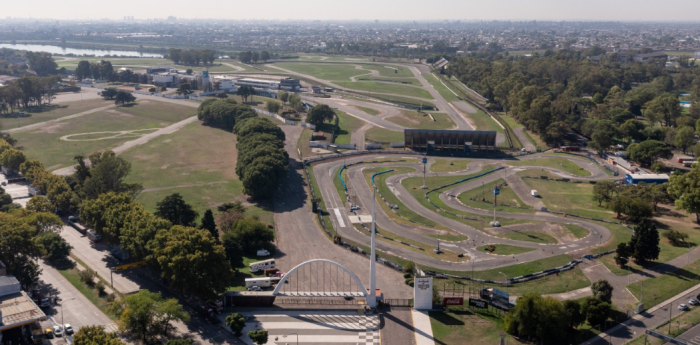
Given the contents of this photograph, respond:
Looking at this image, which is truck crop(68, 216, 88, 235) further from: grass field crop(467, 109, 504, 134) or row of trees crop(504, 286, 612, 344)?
grass field crop(467, 109, 504, 134)

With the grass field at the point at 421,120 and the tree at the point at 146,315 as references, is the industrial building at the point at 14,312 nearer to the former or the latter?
the tree at the point at 146,315

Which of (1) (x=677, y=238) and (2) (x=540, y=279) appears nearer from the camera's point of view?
(2) (x=540, y=279)

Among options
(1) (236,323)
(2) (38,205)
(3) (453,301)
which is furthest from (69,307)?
(3) (453,301)

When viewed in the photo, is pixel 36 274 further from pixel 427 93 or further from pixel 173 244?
pixel 427 93

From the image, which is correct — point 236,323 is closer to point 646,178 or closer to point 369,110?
point 646,178

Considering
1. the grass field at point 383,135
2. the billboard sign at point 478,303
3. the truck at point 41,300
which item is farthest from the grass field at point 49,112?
the billboard sign at point 478,303
